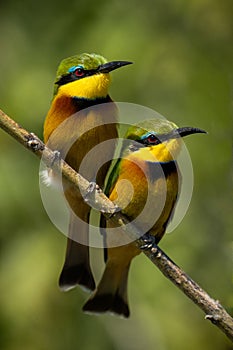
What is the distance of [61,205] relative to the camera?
4.81 metres

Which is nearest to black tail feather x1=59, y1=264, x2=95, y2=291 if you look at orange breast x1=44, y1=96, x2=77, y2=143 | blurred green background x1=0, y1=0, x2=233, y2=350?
orange breast x1=44, y1=96, x2=77, y2=143

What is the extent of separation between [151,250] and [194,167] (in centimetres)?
183

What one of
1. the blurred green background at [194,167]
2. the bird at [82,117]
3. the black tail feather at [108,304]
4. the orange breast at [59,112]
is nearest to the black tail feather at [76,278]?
the black tail feather at [108,304]

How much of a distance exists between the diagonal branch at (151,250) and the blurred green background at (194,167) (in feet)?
4.11

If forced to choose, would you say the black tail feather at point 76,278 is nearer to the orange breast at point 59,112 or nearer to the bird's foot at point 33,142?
the orange breast at point 59,112

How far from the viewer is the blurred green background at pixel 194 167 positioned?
4.88 m

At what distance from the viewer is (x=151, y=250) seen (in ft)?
10.8

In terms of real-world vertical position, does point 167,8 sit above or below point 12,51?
above

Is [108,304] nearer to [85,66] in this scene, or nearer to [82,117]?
[82,117]

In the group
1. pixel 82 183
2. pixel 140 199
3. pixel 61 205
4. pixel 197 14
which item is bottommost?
pixel 61 205

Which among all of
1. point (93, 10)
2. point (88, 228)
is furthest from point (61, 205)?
point (93, 10)

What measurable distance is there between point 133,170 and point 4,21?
2.33 meters

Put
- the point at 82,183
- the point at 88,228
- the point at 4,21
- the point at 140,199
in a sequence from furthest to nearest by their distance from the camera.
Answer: the point at 4,21 < the point at 88,228 < the point at 140,199 < the point at 82,183

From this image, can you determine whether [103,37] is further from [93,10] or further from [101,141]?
[101,141]
